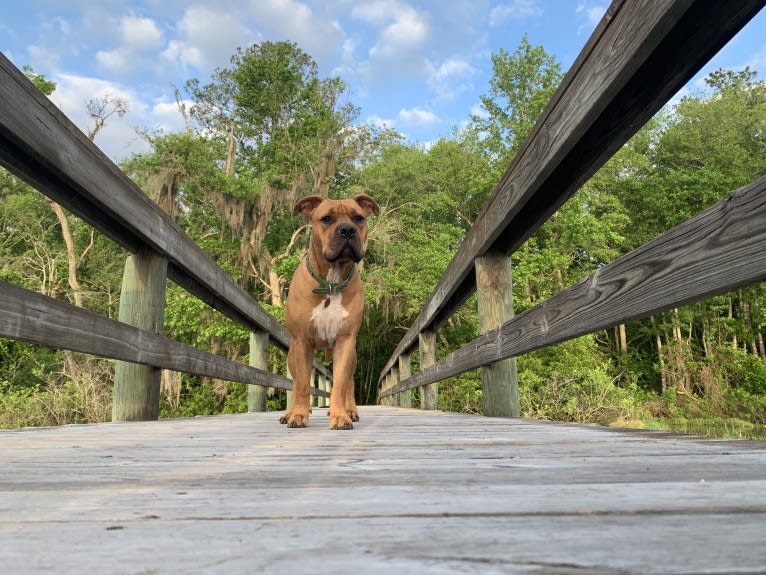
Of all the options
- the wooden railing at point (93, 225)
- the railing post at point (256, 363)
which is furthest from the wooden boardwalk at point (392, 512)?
the railing post at point (256, 363)

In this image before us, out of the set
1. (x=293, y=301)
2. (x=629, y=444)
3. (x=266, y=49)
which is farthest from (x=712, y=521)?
(x=266, y=49)

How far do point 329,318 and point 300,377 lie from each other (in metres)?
0.40

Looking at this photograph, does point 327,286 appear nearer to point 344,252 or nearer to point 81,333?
point 344,252

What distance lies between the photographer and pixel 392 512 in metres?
0.70

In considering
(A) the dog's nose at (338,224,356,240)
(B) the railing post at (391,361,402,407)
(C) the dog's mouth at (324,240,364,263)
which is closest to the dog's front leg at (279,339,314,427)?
(C) the dog's mouth at (324,240,364,263)

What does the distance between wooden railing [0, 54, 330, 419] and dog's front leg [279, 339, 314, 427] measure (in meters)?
0.65

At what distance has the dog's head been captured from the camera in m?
3.10

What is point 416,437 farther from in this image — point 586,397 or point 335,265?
point 586,397

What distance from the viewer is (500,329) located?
2.69m

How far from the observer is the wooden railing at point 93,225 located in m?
1.72

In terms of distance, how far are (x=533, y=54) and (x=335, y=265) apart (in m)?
20.7

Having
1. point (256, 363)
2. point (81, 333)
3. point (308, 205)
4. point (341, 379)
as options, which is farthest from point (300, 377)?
point (256, 363)

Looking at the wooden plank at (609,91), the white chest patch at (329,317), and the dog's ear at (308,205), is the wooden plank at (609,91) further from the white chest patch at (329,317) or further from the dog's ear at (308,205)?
the dog's ear at (308,205)

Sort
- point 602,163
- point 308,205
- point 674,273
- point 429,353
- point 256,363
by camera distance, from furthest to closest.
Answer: point 429,353 < point 256,363 < point 308,205 < point 602,163 < point 674,273
